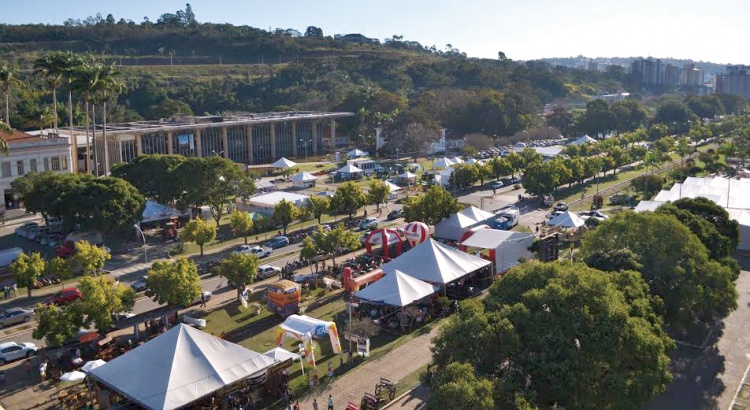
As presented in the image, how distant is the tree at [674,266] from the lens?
27.2 metres

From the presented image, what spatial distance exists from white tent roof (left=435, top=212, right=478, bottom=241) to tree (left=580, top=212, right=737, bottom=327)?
1559 cm

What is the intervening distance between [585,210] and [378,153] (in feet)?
154

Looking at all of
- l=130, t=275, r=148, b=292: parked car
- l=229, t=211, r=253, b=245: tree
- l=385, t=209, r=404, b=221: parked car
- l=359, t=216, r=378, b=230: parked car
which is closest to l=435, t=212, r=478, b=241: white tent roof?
l=359, t=216, r=378, b=230: parked car

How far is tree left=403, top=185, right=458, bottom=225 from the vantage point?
46.8m

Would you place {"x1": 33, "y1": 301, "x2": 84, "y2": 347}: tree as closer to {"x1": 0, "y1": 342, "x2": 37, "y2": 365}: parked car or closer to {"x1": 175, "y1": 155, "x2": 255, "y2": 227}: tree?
{"x1": 0, "y1": 342, "x2": 37, "y2": 365}: parked car

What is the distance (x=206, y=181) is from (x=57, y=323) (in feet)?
79.2

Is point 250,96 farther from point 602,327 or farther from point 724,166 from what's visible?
point 602,327

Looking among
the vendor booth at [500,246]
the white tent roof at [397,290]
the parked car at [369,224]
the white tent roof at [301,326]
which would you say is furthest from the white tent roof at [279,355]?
the parked car at [369,224]

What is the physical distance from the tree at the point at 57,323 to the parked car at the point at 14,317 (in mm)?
6088

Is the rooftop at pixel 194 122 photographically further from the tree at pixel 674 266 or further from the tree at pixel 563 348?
the tree at pixel 563 348

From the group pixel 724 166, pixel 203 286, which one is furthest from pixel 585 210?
pixel 203 286

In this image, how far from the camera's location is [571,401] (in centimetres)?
1936

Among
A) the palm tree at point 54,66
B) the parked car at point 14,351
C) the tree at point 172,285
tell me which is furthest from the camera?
the palm tree at point 54,66

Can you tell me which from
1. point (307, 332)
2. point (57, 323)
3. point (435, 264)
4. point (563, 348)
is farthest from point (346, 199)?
point (563, 348)
